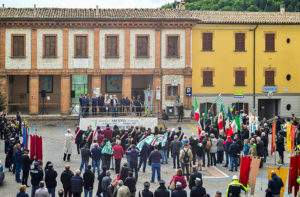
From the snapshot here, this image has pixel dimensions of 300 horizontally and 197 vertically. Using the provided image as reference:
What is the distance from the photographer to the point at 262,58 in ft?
131

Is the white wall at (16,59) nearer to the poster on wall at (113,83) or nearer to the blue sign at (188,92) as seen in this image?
the poster on wall at (113,83)

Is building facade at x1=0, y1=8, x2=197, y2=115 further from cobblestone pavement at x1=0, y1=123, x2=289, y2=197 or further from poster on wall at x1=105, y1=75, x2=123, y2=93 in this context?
cobblestone pavement at x1=0, y1=123, x2=289, y2=197

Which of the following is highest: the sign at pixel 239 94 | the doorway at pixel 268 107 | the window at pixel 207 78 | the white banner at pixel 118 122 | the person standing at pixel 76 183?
the window at pixel 207 78

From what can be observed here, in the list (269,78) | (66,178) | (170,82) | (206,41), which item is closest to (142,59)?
(170,82)

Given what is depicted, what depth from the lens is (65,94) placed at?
37.5 metres

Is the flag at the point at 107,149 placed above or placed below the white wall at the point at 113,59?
A: below

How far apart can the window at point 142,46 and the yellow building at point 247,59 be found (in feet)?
14.3

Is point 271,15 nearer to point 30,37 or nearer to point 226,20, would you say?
point 226,20

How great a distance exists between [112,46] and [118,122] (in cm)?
1031

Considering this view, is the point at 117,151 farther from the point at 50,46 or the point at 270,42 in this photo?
the point at 270,42

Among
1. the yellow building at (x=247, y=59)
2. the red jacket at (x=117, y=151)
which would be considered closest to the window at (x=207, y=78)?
the yellow building at (x=247, y=59)

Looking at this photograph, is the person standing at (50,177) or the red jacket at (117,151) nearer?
the person standing at (50,177)

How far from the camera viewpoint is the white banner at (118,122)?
29359 millimetres

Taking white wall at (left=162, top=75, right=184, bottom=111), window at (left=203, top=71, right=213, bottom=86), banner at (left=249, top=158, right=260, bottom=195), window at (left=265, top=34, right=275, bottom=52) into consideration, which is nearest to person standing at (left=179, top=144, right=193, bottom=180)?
banner at (left=249, top=158, right=260, bottom=195)
